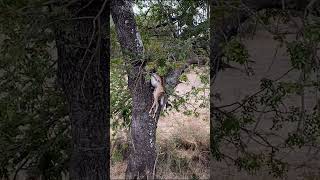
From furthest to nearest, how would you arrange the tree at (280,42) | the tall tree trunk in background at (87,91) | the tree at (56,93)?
the tall tree trunk in background at (87,91), the tree at (56,93), the tree at (280,42)

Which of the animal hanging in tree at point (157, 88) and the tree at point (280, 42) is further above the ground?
the tree at point (280, 42)

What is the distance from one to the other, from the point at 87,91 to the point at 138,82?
1705 mm

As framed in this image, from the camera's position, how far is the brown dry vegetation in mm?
4840

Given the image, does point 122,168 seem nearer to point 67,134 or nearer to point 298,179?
point 298,179

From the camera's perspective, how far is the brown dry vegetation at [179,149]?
4.84m

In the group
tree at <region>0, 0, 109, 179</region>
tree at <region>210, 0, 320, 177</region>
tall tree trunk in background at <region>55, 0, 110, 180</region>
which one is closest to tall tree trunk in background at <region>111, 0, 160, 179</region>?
tree at <region>0, 0, 109, 179</region>

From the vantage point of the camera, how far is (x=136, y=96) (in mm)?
4168

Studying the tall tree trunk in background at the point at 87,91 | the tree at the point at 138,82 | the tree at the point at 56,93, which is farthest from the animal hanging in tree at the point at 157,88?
the tall tree trunk in background at the point at 87,91

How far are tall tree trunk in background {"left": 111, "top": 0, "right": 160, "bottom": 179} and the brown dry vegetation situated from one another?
13.0 inches

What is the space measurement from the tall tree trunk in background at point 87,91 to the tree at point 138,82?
119cm

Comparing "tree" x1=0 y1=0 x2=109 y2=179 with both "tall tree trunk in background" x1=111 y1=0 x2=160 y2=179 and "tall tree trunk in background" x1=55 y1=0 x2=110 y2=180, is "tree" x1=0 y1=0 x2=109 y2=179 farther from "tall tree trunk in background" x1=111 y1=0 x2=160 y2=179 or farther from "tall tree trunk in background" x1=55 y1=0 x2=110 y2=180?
"tall tree trunk in background" x1=111 y1=0 x2=160 y2=179

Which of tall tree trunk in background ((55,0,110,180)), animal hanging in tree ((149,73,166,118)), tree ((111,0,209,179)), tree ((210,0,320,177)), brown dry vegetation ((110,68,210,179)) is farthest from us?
brown dry vegetation ((110,68,210,179))

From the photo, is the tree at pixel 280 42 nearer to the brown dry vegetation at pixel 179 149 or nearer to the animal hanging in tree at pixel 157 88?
the animal hanging in tree at pixel 157 88

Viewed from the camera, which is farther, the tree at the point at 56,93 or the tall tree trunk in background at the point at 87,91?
the tall tree trunk in background at the point at 87,91
